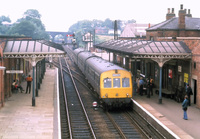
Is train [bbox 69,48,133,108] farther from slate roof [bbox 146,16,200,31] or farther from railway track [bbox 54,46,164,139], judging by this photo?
slate roof [bbox 146,16,200,31]

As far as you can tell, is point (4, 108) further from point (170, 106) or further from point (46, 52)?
point (170, 106)

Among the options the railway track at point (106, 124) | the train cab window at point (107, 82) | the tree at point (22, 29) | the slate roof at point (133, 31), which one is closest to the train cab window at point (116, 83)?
the train cab window at point (107, 82)

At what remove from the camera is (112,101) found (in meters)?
20.2

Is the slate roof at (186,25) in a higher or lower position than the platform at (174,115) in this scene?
higher

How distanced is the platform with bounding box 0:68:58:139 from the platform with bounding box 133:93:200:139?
223 inches

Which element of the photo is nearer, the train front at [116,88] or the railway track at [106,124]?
the railway track at [106,124]

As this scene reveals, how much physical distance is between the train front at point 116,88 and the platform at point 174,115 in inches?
65.6

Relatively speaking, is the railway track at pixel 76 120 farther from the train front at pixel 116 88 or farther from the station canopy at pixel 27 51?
the station canopy at pixel 27 51

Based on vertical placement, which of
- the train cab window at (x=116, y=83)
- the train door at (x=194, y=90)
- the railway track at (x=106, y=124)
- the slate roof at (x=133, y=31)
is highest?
the slate roof at (x=133, y=31)

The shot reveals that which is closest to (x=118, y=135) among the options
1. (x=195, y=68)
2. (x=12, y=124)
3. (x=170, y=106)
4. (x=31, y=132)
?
(x=31, y=132)

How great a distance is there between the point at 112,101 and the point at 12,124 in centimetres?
645

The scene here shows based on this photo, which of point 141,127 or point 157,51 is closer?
point 141,127

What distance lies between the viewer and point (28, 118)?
1797cm

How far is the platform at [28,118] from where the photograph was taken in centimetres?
1479
